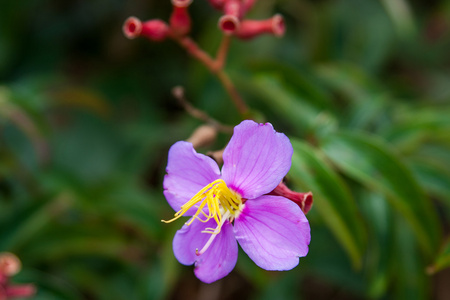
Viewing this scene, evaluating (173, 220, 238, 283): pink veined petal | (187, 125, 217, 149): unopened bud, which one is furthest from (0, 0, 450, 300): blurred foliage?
(173, 220, 238, 283): pink veined petal

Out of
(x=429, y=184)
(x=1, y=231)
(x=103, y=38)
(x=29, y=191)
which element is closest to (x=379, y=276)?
(x=429, y=184)

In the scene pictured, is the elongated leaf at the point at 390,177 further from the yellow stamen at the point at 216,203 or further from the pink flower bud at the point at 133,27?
the pink flower bud at the point at 133,27

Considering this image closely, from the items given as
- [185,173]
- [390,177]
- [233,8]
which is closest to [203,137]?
[185,173]

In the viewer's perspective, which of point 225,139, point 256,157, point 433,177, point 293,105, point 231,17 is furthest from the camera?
point 225,139

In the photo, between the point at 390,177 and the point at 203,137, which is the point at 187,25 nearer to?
the point at 203,137

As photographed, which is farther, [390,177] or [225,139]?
[225,139]

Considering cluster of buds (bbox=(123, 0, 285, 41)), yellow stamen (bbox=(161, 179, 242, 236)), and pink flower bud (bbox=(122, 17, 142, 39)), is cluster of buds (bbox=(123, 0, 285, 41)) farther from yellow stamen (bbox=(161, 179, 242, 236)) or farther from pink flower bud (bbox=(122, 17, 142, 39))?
yellow stamen (bbox=(161, 179, 242, 236))

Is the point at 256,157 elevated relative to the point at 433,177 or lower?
elevated

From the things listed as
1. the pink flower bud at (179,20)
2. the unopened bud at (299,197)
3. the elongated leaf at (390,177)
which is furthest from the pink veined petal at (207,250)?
the pink flower bud at (179,20)
